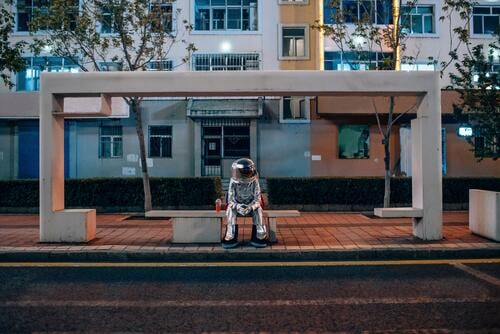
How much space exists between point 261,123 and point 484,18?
12.2 metres

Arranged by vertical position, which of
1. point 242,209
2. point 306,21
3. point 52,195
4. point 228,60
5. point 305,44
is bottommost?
point 242,209

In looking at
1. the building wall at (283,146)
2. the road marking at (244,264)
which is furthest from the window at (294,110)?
the road marking at (244,264)

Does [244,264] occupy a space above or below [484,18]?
below

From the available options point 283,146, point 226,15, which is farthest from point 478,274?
point 226,15

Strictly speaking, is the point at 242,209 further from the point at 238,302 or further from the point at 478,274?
the point at 478,274

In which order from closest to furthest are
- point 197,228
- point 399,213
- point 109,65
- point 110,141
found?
point 399,213 → point 197,228 → point 109,65 → point 110,141

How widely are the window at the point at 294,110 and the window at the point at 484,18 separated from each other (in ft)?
30.0

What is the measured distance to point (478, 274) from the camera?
251 inches

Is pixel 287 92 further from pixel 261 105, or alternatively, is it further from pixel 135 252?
pixel 261 105

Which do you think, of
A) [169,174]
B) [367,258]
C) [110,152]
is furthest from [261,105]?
[367,258]

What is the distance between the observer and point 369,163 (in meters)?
22.9

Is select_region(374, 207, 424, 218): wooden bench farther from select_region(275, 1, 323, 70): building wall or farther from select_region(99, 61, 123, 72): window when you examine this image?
select_region(275, 1, 323, 70): building wall

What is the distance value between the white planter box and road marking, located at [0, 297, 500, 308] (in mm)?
3574

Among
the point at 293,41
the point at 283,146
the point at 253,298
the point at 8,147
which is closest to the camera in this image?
the point at 253,298
